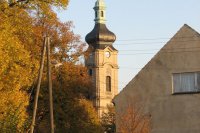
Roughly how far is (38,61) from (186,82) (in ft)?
27.9

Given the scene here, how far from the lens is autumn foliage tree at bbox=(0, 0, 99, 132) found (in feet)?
83.5

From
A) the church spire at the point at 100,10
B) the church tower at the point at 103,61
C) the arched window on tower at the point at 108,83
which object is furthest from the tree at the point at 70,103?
the church spire at the point at 100,10

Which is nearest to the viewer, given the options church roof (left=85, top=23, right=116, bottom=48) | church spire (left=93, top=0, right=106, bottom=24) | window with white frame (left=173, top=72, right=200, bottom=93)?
Result: window with white frame (left=173, top=72, right=200, bottom=93)

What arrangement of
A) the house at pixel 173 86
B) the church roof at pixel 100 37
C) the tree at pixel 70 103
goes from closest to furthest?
the house at pixel 173 86
the tree at pixel 70 103
the church roof at pixel 100 37

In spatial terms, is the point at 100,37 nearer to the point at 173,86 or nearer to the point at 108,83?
the point at 108,83

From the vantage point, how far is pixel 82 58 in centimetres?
4447

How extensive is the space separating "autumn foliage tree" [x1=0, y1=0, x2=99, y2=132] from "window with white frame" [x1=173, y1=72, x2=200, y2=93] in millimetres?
7964

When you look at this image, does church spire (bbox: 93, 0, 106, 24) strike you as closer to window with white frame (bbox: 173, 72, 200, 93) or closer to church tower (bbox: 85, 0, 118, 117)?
church tower (bbox: 85, 0, 118, 117)

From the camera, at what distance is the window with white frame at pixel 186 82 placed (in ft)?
98.4

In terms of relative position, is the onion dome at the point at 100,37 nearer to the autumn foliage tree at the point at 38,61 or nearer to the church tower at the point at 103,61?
the church tower at the point at 103,61

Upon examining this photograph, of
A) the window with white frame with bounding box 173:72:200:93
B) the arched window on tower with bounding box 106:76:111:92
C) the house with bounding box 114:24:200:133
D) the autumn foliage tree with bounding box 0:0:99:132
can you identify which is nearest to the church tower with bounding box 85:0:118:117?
A: the arched window on tower with bounding box 106:76:111:92

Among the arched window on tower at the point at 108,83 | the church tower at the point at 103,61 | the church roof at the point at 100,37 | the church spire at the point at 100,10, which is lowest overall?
the arched window on tower at the point at 108,83

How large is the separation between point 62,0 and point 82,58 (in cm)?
1856

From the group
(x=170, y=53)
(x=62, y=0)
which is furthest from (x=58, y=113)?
(x=62, y=0)
